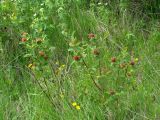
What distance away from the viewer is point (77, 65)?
9.71ft

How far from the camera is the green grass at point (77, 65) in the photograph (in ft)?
9.08

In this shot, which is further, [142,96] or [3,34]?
[3,34]

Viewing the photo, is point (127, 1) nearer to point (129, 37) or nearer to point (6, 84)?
point (129, 37)

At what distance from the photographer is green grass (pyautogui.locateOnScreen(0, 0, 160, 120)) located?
2768 mm

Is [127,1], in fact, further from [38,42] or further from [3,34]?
[38,42]

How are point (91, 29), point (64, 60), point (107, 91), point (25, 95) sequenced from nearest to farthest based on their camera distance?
point (107, 91) → point (25, 95) → point (64, 60) → point (91, 29)

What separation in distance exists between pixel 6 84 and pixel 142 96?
1.15 m

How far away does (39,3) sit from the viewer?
4.05m

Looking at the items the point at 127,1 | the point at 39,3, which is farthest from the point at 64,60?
the point at 127,1

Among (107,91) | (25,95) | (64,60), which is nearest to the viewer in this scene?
(107,91)

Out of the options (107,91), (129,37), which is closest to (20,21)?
(129,37)

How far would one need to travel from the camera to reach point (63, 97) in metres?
2.85

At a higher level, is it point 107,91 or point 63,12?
point 63,12

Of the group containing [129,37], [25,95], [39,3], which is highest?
[39,3]
